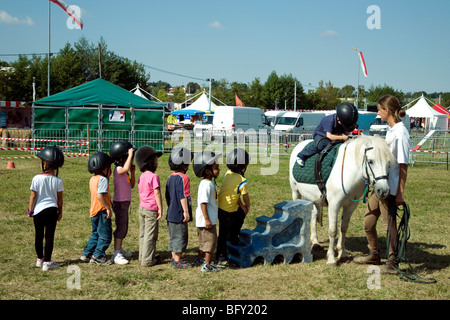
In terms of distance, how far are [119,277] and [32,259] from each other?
1.66 metres

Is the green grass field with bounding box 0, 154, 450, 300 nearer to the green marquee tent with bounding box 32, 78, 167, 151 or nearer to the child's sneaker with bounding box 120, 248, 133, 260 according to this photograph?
the child's sneaker with bounding box 120, 248, 133, 260

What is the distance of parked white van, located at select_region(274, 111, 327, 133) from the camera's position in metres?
35.5

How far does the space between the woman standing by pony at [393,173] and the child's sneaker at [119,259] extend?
3499 mm

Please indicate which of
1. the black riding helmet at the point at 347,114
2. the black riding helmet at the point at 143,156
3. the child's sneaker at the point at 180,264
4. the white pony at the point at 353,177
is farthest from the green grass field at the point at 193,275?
the black riding helmet at the point at 347,114

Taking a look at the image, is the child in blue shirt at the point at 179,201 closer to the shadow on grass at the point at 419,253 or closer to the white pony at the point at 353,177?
the white pony at the point at 353,177

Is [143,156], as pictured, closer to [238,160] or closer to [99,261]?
[238,160]

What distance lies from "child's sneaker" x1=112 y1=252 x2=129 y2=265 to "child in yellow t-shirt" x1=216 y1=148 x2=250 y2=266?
1.35m

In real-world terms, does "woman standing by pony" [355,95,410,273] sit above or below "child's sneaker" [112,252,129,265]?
above

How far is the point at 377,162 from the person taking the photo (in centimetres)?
544

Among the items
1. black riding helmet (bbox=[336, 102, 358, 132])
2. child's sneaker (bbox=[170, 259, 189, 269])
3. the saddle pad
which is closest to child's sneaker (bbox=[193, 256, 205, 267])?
child's sneaker (bbox=[170, 259, 189, 269])

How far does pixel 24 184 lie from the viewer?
12.6m

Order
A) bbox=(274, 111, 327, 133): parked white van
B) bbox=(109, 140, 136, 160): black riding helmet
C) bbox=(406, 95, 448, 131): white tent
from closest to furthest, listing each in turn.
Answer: bbox=(109, 140, 136, 160): black riding helmet, bbox=(274, 111, 327, 133): parked white van, bbox=(406, 95, 448, 131): white tent

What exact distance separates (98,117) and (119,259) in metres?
17.8

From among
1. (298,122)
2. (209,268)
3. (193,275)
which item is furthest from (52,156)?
(298,122)
